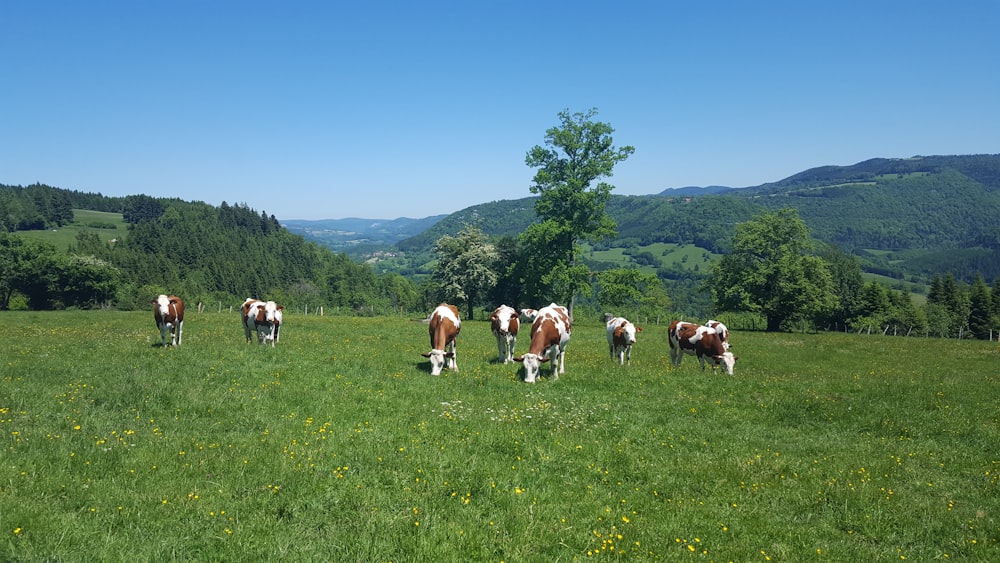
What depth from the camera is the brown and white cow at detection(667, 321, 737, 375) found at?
21781mm

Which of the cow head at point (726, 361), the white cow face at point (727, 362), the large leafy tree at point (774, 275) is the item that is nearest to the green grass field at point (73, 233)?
the large leafy tree at point (774, 275)

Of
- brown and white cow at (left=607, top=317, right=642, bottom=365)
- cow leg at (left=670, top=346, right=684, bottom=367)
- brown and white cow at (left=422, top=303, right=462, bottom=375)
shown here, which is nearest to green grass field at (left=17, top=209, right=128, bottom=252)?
brown and white cow at (left=422, top=303, right=462, bottom=375)

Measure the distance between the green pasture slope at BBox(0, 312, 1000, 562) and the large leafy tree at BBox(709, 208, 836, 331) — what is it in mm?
36517

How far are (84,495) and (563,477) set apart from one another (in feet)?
23.7

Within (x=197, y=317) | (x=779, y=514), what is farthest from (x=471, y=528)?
(x=197, y=317)

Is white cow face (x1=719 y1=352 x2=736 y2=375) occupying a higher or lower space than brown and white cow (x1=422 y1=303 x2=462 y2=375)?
lower

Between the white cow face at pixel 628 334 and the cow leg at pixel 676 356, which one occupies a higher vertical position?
the white cow face at pixel 628 334

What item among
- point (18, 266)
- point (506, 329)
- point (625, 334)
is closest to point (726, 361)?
point (625, 334)

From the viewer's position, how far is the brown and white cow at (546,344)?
17703mm

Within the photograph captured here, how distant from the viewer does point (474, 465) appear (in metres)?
9.51

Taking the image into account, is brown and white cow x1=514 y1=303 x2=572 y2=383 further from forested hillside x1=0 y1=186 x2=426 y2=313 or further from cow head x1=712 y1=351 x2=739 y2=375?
forested hillside x1=0 y1=186 x2=426 y2=313

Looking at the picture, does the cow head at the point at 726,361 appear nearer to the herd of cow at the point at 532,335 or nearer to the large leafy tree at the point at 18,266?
the herd of cow at the point at 532,335

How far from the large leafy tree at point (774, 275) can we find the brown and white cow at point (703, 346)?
113ft

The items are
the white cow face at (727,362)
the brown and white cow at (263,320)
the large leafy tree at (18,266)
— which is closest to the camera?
the white cow face at (727,362)
